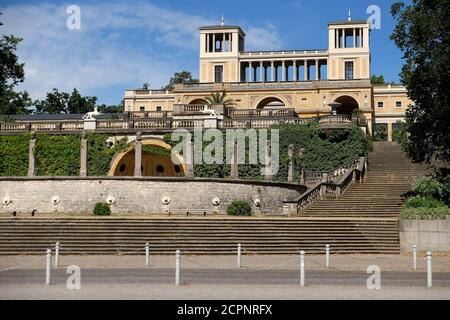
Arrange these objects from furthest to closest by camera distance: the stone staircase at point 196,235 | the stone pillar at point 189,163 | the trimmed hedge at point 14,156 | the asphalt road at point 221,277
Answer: the trimmed hedge at point 14,156 → the stone pillar at point 189,163 → the stone staircase at point 196,235 → the asphalt road at point 221,277

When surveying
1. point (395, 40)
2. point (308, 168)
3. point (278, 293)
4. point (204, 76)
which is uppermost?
point (204, 76)

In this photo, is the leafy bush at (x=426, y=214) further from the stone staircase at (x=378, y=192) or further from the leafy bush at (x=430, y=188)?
the stone staircase at (x=378, y=192)

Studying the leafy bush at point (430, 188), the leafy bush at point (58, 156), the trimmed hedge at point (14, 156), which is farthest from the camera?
the trimmed hedge at point (14, 156)

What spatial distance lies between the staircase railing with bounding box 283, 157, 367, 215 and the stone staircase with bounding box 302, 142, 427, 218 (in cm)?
38

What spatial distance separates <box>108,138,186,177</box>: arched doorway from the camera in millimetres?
49750

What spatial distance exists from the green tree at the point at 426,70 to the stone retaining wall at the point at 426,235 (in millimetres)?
7401

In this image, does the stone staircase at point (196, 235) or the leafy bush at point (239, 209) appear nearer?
the stone staircase at point (196, 235)

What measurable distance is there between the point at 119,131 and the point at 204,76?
36959 millimetres

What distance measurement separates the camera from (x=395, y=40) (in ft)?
114

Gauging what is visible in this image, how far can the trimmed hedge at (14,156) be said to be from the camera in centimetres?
5025

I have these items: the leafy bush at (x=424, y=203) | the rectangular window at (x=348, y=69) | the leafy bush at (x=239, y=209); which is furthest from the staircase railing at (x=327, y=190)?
the rectangular window at (x=348, y=69)

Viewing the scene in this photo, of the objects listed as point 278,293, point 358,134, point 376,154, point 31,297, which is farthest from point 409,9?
point 31,297

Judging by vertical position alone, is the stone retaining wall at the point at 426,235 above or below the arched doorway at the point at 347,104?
below
